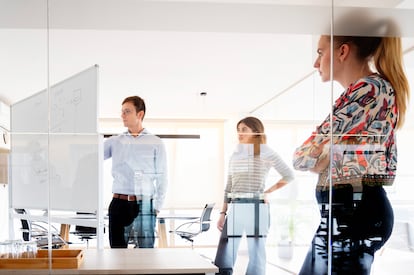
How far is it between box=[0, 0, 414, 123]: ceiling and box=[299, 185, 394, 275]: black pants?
25.2 inches

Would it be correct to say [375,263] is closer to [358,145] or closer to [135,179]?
[358,145]

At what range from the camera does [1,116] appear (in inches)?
115

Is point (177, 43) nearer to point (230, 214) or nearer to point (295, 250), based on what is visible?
point (230, 214)

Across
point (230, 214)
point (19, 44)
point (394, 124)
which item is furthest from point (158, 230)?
point (394, 124)

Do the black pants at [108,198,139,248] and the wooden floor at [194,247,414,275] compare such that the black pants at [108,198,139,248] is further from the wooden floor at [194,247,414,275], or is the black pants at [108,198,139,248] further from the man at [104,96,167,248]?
the wooden floor at [194,247,414,275]

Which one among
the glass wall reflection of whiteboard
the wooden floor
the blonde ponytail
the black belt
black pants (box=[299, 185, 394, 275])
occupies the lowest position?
the wooden floor

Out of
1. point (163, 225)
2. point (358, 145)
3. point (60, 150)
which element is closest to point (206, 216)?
point (163, 225)

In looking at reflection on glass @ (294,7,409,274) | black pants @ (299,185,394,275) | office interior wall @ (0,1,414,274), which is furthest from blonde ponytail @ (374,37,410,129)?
black pants @ (299,185,394,275)

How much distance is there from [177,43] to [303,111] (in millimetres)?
935

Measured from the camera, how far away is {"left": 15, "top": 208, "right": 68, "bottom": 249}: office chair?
299cm

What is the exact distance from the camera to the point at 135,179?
121 inches

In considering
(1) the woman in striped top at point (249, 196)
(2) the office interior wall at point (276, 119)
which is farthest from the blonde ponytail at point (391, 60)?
(1) the woman in striped top at point (249, 196)

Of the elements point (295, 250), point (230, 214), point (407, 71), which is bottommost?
point (295, 250)

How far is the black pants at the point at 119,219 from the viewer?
3.04m
